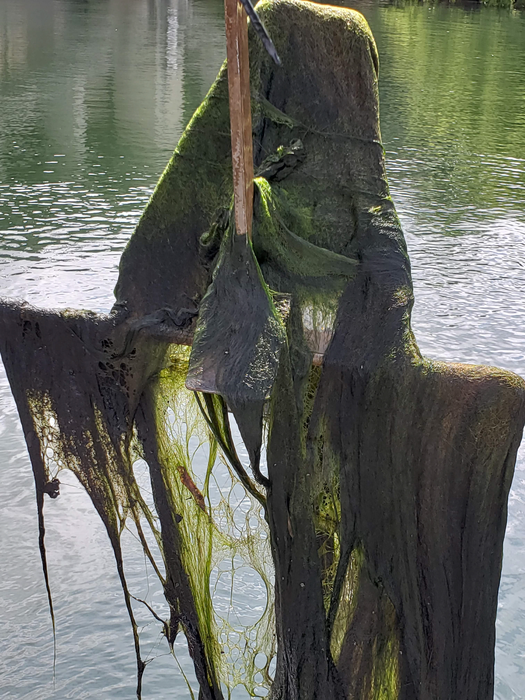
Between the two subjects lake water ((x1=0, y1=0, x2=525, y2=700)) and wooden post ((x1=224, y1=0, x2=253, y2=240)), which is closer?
wooden post ((x1=224, y1=0, x2=253, y2=240))

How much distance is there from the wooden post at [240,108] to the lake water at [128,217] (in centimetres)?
180

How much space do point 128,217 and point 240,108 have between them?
4.95 m

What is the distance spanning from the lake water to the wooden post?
1.80 meters

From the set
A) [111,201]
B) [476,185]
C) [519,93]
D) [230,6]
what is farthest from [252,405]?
[519,93]

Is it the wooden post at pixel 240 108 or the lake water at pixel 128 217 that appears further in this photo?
the lake water at pixel 128 217

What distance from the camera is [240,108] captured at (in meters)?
1.50

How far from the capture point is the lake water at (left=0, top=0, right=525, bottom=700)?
2848 mm

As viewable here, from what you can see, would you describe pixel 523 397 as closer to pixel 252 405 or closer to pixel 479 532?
pixel 479 532

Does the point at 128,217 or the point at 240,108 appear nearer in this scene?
the point at 240,108

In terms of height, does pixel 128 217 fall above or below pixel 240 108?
below

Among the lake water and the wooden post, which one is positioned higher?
the wooden post

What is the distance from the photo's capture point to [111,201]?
6676mm

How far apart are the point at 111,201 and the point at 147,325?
5101 millimetres

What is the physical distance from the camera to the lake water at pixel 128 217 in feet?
9.34
